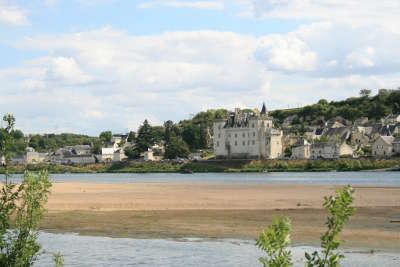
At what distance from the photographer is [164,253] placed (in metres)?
21.1

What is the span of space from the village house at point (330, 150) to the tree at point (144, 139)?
36.2 meters

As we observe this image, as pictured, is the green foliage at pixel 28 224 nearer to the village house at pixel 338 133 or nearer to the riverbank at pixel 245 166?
the riverbank at pixel 245 166

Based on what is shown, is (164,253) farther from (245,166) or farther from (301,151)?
(301,151)

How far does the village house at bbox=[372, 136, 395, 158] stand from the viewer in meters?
113

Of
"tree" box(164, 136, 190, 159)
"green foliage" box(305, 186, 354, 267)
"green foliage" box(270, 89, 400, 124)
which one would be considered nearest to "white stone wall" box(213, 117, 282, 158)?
"tree" box(164, 136, 190, 159)

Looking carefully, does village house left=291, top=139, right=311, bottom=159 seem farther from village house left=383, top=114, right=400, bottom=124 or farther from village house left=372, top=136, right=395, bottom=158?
village house left=383, top=114, right=400, bottom=124

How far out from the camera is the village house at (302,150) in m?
124

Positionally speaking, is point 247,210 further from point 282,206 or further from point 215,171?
point 215,171

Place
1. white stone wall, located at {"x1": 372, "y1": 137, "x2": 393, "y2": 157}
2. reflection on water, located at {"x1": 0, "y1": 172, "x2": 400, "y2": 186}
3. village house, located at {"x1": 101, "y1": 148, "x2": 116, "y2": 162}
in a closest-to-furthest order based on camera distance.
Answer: reflection on water, located at {"x1": 0, "y1": 172, "x2": 400, "y2": 186}
white stone wall, located at {"x1": 372, "y1": 137, "x2": 393, "y2": 157}
village house, located at {"x1": 101, "y1": 148, "x2": 116, "y2": 162}

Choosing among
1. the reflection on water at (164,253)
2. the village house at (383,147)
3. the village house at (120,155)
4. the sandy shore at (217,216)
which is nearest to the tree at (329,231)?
the reflection on water at (164,253)

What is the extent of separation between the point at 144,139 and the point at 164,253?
125659 millimetres

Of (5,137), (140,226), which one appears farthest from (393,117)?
(5,137)

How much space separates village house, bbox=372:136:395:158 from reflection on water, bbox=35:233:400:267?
304ft

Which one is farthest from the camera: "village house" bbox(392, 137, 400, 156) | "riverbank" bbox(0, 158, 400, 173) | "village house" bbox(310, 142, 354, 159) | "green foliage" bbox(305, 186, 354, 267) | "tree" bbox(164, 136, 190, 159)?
"tree" bbox(164, 136, 190, 159)
